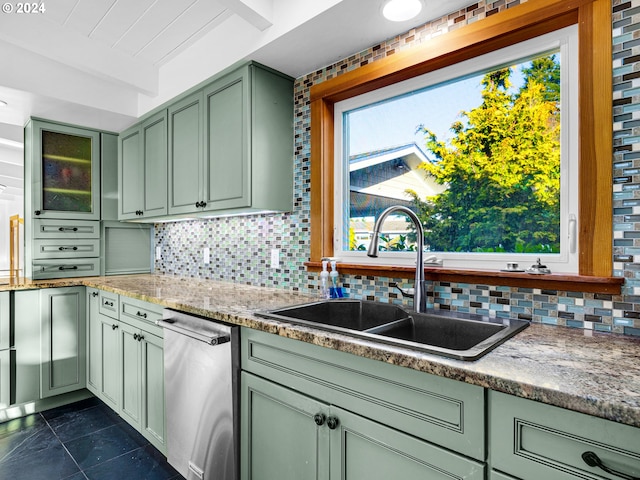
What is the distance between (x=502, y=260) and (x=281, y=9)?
1523mm

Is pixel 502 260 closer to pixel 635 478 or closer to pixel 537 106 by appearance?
pixel 537 106

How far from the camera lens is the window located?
52.8 inches

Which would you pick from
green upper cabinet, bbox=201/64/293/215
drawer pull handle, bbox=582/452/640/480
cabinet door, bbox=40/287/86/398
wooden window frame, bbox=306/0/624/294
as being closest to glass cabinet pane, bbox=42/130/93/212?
cabinet door, bbox=40/287/86/398

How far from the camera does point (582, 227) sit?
1217 millimetres

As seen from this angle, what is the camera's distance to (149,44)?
93.0 inches

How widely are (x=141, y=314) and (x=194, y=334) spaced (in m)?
0.70

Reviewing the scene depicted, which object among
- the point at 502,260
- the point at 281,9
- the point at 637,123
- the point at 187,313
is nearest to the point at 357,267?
the point at 502,260

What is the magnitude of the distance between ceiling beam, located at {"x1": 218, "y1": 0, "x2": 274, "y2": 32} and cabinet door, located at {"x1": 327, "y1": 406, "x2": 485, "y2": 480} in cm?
173

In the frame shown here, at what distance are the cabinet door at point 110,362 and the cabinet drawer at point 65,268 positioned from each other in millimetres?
731

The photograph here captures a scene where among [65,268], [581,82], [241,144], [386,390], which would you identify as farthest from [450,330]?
[65,268]

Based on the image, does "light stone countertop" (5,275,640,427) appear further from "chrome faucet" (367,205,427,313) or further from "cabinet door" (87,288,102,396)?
"cabinet door" (87,288,102,396)

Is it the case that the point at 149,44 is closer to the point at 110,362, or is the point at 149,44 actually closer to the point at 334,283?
the point at 334,283

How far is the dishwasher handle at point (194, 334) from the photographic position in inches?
57.2

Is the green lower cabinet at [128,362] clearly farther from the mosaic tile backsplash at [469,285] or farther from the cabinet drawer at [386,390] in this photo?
the cabinet drawer at [386,390]
